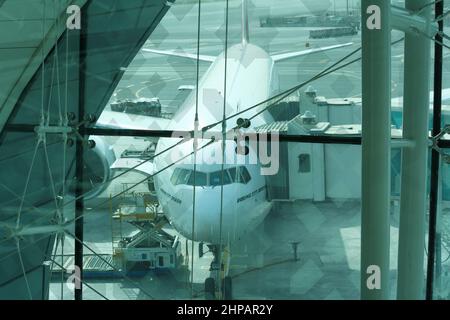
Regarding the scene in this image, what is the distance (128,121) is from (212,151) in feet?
0.99

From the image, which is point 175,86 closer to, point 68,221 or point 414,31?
point 68,221

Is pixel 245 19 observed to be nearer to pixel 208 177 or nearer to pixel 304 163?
pixel 304 163

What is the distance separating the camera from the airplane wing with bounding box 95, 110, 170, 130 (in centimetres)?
200

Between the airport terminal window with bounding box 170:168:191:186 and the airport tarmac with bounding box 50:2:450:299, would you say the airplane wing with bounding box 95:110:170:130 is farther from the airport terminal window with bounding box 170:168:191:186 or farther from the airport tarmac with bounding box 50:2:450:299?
the airport terminal window with bounding box 170:168:191:186

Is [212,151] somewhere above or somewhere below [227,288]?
above

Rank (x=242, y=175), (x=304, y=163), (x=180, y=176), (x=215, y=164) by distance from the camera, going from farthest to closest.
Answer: (x=180, y=176), (x=242, y=175), (x=215, y=164), (x=304, y=163)

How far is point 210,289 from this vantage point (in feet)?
6.56

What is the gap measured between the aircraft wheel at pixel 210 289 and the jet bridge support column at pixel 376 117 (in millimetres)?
971

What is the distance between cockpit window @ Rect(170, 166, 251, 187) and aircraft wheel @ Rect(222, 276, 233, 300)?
15.6 inches

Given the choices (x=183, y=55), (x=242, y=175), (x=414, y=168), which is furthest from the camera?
(x=242, y=175)

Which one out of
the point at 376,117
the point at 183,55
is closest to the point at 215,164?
the point at 183,55

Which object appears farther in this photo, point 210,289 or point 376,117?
point 210,289

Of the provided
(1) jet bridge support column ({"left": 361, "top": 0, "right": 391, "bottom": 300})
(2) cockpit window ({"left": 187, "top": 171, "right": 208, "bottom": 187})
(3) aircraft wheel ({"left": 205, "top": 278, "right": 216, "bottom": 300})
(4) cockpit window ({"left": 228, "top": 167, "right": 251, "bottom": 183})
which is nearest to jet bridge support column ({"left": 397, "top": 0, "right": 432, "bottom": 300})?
(1) jet bridge support column ({"left": 361, "top": 0, "right": 391, "bottom": 300})

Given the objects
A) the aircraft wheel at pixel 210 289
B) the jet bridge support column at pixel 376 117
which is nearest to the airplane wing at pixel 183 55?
the aircraft wheel at pixel 210 289
